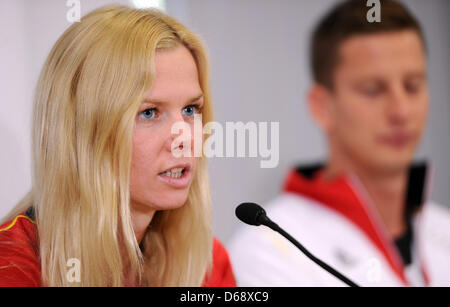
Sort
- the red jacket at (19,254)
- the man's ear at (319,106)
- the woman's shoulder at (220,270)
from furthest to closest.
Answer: the man's ear at (319,106) < the woman's shoulder at (220,270) < the red jacket at (19,254)

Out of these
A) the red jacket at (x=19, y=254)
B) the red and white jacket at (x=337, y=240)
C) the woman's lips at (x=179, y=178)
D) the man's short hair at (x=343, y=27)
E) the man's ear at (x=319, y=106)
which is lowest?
the red and white jacket at (x=337, y=240)

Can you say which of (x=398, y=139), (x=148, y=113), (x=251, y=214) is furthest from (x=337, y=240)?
(x=148, y=113)

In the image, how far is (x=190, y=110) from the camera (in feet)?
3.83

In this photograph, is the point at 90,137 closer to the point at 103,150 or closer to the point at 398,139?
the point at 103,150

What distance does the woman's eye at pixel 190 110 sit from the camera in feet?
3.78

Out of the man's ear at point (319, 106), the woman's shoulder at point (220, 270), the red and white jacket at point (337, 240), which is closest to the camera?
the woman's shoulder at point (220, 270)

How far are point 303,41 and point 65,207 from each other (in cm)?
91

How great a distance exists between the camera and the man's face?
5.27ft

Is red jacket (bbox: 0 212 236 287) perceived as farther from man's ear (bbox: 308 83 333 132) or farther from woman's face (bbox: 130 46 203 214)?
man's ear (bbox: 308 83 333 132)

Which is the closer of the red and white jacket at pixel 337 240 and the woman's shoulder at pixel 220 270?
the woman's shoulder at pixel 220 270

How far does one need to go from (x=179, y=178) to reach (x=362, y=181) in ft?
2.44

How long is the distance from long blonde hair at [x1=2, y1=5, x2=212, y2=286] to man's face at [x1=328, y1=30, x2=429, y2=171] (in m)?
0.68

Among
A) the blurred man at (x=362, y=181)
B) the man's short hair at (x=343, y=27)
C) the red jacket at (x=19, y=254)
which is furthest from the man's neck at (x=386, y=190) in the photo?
the red jacket at (x=19, y=254)

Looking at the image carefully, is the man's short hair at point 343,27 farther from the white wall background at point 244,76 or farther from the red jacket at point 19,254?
the red jacket at point 19,254
